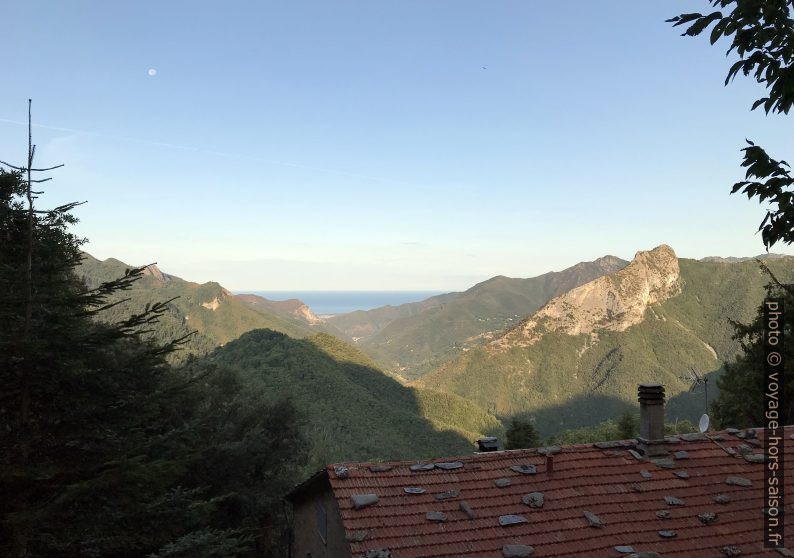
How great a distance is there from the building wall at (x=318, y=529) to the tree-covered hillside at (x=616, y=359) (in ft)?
414

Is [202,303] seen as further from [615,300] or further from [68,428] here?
[68,428]

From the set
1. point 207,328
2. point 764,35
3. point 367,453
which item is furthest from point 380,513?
point 207,328

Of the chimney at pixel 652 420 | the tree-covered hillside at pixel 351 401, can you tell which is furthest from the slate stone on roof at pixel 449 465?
the tree-covered hillside at pixel 351 401

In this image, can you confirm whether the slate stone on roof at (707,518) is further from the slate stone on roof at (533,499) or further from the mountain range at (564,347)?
the mountain range at (564,347)

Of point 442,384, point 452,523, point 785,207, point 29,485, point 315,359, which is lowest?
point 442,384

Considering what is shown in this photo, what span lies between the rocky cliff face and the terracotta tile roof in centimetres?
16578

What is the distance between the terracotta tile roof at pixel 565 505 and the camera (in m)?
8.16

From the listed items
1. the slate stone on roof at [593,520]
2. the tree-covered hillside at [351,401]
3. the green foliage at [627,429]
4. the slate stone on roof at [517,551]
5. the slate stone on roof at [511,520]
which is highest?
the slate stone on roof at [511,520]

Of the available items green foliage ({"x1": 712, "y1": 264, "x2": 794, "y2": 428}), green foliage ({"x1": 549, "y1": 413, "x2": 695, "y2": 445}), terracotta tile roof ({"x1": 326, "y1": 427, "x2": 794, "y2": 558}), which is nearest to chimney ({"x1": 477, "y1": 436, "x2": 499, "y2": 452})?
terracotta tile roof ({"x1": 326, "y1": 427, "x2": 794, "y2": 558})

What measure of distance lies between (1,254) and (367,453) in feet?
190

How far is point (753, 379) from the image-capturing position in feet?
81.7

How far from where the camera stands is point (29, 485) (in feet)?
26.1

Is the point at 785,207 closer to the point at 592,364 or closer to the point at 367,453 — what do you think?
the point at 367,453

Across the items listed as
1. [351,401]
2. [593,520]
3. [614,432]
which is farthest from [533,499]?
[351,401]
